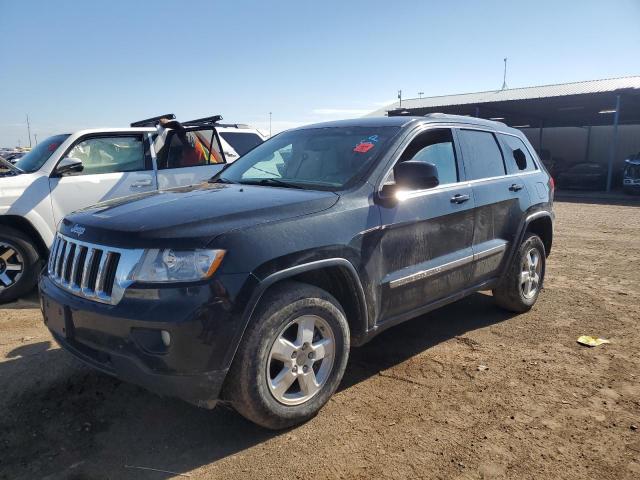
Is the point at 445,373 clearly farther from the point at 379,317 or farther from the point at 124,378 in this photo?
the point at 124,378

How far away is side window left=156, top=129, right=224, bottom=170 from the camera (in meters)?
6.61

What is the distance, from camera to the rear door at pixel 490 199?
13.7 ft

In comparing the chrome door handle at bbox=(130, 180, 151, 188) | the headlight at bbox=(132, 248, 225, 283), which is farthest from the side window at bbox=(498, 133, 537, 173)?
the chrome door handle at bbox=(130, 180, 151, 188)

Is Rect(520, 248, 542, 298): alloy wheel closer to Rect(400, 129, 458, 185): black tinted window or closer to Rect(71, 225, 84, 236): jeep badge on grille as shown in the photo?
Rect(400, 129, 458, 185): black tinted window

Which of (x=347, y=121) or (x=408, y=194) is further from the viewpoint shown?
(x=347, y=121)

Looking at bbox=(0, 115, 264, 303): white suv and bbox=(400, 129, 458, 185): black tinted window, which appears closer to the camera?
bbox=(400, 129, 458, 185): black tinted window

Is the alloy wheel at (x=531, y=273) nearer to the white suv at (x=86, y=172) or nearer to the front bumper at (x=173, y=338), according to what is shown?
the front bumper at (x=173, y=338)

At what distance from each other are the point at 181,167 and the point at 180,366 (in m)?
4.65

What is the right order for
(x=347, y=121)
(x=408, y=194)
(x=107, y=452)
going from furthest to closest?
(x=347, y=121) < (x=408, y=194) < (x=107, y=452)

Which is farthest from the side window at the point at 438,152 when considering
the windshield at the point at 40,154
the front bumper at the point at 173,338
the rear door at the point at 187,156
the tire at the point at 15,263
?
the windshield at the point at 40,154

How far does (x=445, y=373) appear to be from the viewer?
12.1 feet

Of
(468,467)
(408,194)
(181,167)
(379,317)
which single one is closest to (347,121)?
(408,194)

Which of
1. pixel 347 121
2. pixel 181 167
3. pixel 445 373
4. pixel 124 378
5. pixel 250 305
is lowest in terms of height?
pixel 445 373

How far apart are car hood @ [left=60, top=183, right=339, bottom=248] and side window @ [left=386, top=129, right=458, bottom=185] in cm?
95
